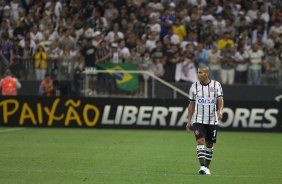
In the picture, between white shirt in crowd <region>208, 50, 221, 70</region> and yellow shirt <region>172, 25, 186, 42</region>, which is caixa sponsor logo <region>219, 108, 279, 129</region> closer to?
white shirt in crowd <region>208, 50, 221, 70</region>

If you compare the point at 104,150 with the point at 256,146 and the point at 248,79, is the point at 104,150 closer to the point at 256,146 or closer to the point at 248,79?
the point at 256,146

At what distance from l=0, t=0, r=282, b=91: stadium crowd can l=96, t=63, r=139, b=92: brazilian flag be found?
0.89 feet

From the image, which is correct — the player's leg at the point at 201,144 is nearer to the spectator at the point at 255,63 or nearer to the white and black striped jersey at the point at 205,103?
the white and black striped jersey at the point at 205,103

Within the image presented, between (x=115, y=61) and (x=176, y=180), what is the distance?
49.6 feet

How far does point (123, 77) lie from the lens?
88.9ft

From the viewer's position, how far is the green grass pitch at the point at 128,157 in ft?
42.5

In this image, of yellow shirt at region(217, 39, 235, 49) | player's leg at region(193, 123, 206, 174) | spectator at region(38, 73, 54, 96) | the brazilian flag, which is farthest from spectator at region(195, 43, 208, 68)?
player's leg at region(193, 123, 206, 174)

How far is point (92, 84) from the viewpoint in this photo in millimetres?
27453

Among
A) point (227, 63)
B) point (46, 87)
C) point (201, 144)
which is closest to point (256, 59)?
point (227, 63)

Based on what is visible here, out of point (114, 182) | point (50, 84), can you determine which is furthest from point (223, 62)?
point (114, 182)

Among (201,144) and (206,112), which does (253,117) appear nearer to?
(206,112)

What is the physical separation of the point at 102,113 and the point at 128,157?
9757 millimetres

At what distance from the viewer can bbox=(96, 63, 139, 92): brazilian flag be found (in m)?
27.1

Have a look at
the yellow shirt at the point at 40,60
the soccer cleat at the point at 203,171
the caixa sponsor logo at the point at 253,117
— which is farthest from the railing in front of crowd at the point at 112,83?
the soccer cleat at the point at 203,171
